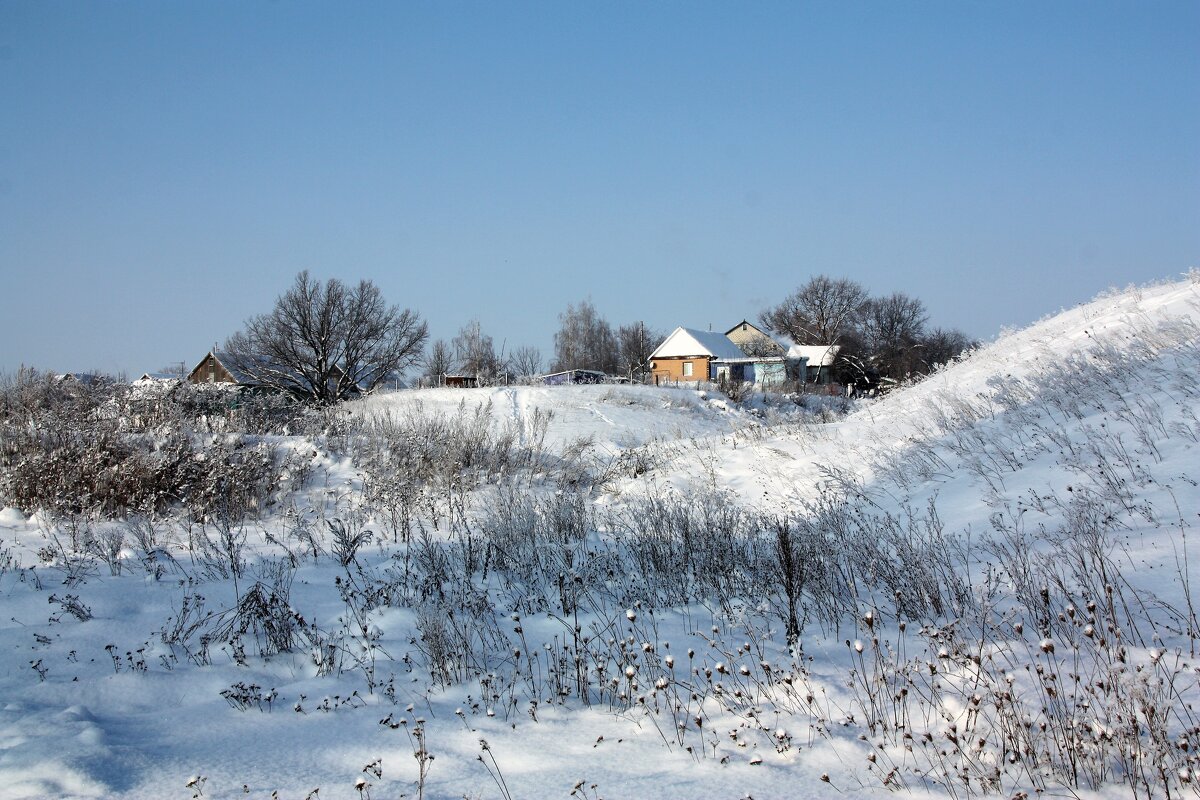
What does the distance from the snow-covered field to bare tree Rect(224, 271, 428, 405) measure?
2996 centimetres

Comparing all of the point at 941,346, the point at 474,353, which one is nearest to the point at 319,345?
the point at 474,353

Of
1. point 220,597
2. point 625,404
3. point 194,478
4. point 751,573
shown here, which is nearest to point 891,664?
point 751,573

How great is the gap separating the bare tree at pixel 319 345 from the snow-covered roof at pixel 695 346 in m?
24.0

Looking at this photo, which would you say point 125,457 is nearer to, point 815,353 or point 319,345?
point 319,345

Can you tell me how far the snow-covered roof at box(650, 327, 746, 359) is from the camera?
54969 mm

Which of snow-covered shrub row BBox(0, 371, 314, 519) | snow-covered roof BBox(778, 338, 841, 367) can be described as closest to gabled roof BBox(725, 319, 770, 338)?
snow-covered roof BBox(778, 338, 841, 367)

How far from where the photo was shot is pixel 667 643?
11.8ft

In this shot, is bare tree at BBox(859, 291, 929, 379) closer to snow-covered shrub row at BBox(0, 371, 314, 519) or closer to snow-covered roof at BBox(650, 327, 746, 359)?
snow-covered roof at BBox(650, 327, 746, 359)

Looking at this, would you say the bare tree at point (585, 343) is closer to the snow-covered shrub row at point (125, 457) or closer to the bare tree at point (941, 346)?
the bare tree at point (941, 346)

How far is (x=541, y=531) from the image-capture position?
7008mm

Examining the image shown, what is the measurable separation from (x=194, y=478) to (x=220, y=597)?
570 centimetres

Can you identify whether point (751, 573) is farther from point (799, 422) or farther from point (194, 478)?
point (799, 422)

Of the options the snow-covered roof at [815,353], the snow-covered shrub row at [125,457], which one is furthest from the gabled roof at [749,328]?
the snow-covered shrub row at [125,457]

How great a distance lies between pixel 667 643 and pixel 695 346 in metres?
52.1
